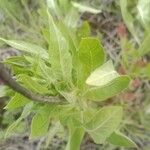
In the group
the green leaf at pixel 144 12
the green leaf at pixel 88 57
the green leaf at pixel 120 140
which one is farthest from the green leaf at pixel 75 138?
the green leaf at pixel 144 12

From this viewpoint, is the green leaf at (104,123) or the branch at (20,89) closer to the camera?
the branch at (20,89)

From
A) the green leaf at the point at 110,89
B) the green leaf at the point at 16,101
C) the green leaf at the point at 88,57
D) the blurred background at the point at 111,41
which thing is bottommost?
the blurred background at the point at 111,41

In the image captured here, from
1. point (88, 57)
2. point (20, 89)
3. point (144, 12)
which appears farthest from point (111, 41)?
point (20, 89)

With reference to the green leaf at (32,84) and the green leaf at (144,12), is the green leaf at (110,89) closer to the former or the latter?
the green leaf at (32,84)

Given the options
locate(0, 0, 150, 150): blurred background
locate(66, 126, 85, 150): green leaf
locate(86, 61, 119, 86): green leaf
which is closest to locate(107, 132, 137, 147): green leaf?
locate(66, 126, 85, 150): green leaf

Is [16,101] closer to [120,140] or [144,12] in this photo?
[120,140]

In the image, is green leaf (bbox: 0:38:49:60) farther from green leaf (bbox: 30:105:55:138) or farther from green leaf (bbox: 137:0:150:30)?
green leaf (bbox: 137:0:150:30)
